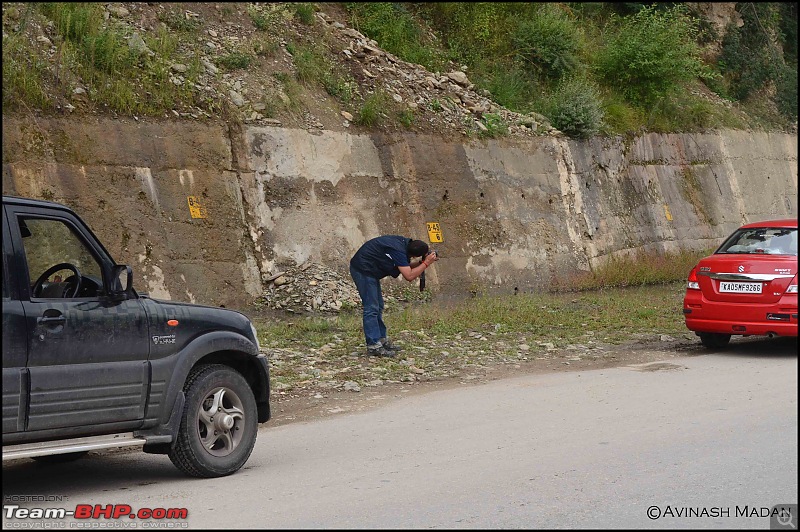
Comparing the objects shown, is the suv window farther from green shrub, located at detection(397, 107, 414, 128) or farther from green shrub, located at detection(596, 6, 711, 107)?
green shrub, located at detection(596, 6, 711, 107)

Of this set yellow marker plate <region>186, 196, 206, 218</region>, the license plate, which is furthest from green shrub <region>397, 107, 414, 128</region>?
the license plate

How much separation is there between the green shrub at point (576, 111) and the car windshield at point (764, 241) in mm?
10567

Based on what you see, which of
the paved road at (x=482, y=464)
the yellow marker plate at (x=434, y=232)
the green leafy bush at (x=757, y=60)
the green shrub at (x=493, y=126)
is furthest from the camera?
the green leafy bush at (x=757, y=60)

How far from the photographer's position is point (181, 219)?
16.9 m

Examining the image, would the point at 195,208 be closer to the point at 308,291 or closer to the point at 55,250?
the point at 308,291

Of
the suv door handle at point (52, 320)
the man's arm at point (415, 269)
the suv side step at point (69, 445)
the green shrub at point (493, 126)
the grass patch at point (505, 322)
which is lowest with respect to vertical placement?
the grass patch at point (505, 322)

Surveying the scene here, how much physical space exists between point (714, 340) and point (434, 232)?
7807 millimetres

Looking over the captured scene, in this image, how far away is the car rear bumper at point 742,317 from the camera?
12438mm

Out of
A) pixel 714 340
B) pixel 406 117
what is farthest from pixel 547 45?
pixel 714 340

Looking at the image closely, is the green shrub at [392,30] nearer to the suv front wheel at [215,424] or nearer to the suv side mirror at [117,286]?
the suv front wheel at [215,424]

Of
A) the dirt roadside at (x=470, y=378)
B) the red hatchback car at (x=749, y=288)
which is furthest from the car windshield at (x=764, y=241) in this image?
the dirt roadside at (x=470, y=378)

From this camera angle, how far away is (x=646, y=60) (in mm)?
26875

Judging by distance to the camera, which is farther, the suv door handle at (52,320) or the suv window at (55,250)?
the suv window at (55,250)

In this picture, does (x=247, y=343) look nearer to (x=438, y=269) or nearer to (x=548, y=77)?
(x=438, y=269)
